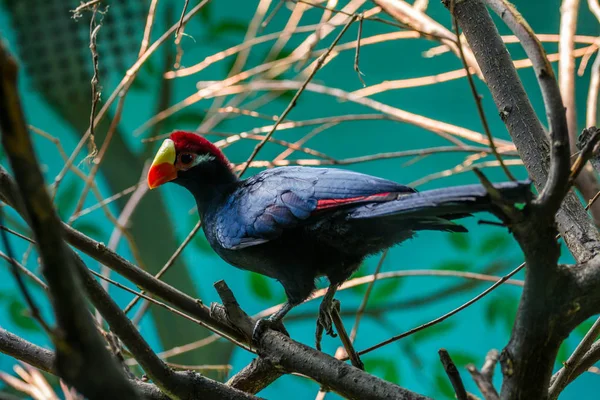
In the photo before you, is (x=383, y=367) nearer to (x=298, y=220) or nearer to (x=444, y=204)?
(x=298, y=220)

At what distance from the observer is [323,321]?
1.58 m

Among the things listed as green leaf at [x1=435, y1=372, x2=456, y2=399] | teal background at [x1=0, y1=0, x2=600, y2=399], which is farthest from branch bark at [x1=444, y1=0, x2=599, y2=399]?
green leaf at [x1=435, y1=372, x2=456, y2=399]

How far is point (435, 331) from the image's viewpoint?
12.3ft

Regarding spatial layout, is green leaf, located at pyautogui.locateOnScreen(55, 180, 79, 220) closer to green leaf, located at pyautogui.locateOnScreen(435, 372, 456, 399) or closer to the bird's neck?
the bird's neck

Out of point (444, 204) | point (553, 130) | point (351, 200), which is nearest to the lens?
point (553, 130)

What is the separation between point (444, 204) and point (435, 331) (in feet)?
9.75

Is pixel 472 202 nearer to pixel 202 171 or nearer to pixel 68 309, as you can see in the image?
pixel 68 309

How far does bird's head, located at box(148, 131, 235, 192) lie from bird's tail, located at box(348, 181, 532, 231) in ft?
2.11

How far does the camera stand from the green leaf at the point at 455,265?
3.72 meters

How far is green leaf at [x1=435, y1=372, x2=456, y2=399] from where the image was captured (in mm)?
3676

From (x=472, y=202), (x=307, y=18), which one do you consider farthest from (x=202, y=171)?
(x=307, y=18)

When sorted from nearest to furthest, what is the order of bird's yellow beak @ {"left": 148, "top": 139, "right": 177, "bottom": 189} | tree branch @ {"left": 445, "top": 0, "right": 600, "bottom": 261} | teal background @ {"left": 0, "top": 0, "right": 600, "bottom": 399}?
tree branch @ {"left": 445, "top": 0, "right": 600, "bottom": 261}, bird's yellow beak @ {"left": 148, "top": 139, "right": 177, "bottom": 189}, teal background @ {"left": 0, "top": 0, "right": 600, "bottom": 399}

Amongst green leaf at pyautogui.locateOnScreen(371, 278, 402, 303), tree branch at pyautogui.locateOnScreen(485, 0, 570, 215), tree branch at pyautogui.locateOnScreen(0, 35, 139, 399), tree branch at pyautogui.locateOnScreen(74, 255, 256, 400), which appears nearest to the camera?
tree branch at pyautogui.locateOnScreen(0, 35, 139, 399)

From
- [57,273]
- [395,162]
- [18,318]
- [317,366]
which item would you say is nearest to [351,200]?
[317,366]
